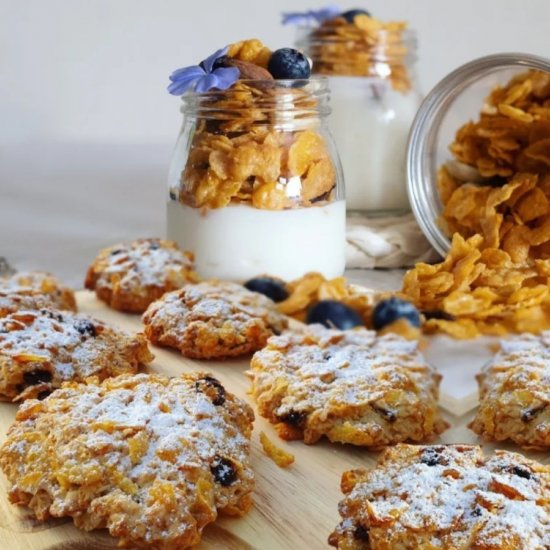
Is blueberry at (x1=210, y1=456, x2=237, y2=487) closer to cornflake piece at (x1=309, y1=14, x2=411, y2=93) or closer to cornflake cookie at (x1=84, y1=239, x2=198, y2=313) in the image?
cornflake cookie at (x1=84, y1=239, x2=198, y2=313)

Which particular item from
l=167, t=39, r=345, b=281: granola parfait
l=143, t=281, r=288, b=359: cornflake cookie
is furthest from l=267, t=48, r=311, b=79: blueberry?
l=143, t=281, r=288, b=359: cornflake cookie

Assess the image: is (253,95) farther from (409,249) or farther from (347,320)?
(409,249)

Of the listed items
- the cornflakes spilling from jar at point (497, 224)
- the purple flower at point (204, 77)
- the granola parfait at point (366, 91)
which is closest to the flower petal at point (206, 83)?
the purple flower at point (204, 77)

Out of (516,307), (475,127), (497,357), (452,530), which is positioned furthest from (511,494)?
(475,127)

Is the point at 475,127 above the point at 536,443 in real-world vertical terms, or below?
above

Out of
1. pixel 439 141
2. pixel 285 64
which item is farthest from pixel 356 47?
pixel 285 64

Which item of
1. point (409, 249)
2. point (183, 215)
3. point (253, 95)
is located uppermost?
point (253, 95)

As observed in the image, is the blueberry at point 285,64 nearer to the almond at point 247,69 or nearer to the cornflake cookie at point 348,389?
the almond at point 247,69

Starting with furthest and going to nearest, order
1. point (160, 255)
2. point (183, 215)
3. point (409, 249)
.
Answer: point (409, 249) < point (160, 255) < point (183, 215)
